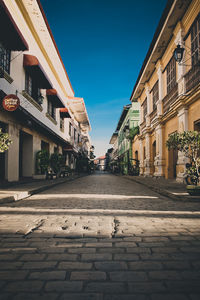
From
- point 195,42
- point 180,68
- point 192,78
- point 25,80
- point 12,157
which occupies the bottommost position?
point 12,157

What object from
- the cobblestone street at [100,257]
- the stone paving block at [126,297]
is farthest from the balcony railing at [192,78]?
the stone paving block at [126,297]

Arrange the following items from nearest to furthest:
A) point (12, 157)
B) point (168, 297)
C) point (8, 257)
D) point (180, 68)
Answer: point (168, 297), point (8, 257), point (12, 157), point (180, 68)

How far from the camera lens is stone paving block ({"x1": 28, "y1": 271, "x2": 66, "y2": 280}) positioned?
1.86 metres

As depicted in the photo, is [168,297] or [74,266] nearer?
[168,297]

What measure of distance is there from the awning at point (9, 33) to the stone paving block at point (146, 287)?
826 centimetres

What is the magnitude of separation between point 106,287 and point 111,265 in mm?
392

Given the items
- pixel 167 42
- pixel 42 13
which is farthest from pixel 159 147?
pixel 42 13

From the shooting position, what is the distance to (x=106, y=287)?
1.72m

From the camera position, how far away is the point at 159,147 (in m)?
14.5

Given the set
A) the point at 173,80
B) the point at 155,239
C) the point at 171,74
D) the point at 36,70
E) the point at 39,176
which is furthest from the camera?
the point at 39,176

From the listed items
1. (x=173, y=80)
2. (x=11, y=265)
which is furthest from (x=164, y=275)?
(x=173, y=80)

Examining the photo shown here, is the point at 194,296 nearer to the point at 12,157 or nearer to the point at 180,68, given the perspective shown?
the point at 12,157

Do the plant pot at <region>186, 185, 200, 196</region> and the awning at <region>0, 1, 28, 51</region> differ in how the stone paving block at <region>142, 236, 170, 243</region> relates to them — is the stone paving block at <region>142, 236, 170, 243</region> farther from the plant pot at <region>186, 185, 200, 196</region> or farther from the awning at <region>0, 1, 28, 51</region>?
the awning at <region>0, 1, 28, 51</region>

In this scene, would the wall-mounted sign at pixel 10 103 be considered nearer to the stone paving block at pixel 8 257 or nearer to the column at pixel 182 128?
the stone paving block at pixel 8 257
